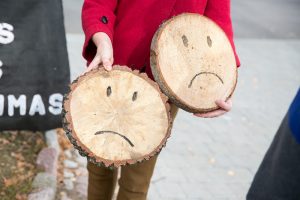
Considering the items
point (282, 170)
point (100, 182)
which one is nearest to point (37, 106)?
point (100, 182)

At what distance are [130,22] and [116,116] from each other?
1.52ft

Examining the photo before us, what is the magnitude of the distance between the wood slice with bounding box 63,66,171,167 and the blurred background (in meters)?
1.24

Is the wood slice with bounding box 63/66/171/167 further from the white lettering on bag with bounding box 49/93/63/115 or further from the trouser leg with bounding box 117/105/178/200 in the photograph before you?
the white lettering on bag with bounding box 49/93/63/115

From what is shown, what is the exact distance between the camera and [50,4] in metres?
2.72

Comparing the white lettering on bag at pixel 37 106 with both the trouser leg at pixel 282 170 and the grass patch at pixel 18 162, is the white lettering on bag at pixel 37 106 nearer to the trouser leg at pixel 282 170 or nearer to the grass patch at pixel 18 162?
the grass patch at pixel 18 162

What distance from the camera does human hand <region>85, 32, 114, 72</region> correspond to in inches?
72.9

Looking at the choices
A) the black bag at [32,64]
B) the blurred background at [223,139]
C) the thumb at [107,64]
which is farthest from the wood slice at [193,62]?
the blurred background at [223,139]

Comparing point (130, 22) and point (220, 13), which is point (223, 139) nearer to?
point (220, 13)

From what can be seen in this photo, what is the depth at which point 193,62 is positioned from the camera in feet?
6.45

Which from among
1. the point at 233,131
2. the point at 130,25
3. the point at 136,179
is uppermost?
the point at 130,25

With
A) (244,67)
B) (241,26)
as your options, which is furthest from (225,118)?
(241,26)

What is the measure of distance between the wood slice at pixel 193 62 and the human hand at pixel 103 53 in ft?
0.59

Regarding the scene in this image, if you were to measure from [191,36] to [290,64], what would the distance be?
568 cm

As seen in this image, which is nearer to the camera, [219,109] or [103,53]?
[103,53]
